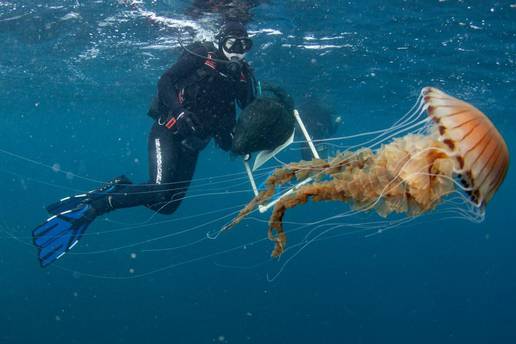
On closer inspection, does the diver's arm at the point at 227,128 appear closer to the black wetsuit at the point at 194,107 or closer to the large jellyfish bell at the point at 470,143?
the black wetsuit at the point at 194,107

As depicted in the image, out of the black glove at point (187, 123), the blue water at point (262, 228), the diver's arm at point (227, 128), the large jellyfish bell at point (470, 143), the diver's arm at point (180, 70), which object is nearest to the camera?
the large jellyfish bell at point (470, 143)

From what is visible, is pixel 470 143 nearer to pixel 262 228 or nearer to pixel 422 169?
pixel 422 169

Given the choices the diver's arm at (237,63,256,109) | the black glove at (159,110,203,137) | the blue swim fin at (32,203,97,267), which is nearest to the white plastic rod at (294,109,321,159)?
the black glove at (159,110,203,137)

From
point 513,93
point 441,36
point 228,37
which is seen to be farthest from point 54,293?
point 513,93

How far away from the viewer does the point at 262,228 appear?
2906 centimetres

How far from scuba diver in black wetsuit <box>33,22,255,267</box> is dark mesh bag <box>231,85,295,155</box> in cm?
143

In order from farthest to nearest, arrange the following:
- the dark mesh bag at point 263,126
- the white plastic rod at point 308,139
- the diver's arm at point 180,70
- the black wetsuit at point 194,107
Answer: the black wetsuit at point 194,107 < the diver's arm at point 180,70 < the dark mesh bag at point 263,126 < the white plastic rod at point 308,139

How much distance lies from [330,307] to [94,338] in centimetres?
979

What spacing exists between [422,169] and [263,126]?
2312 millimetres

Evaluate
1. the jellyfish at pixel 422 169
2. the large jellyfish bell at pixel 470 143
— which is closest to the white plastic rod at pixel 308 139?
the jellyfish at pixel 422 169

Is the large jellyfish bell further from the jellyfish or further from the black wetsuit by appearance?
the black wetsuit

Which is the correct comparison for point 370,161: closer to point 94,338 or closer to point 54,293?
point 94,338

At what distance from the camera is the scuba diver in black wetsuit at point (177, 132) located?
5855 millimetres

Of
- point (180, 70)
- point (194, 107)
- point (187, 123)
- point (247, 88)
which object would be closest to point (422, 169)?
point (187, 123)
